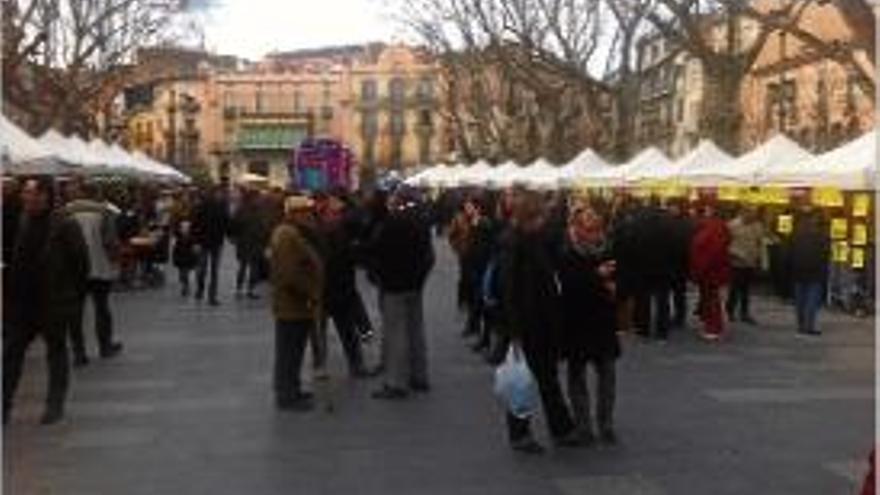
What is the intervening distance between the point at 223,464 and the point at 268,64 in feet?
518

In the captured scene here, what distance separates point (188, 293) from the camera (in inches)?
1065

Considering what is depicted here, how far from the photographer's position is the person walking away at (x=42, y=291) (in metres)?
11.9

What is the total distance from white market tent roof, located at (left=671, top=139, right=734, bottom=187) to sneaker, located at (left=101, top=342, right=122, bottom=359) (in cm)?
1307

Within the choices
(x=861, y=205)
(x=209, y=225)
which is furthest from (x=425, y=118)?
(x=861, y=205)

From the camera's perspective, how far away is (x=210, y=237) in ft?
81.3

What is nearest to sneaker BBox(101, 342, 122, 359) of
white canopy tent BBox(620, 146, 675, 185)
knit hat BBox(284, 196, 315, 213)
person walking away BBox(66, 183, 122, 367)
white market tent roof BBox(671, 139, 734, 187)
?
person walking away BBox(66, 183, 122, 367)

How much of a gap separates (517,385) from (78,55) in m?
42.1

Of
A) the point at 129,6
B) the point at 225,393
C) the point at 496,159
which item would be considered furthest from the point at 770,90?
the point at 225,393

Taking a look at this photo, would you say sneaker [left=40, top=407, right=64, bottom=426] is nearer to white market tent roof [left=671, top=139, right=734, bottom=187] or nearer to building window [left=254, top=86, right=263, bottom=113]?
white market tent roof [left=671, top=139, right=734, bottom=187]

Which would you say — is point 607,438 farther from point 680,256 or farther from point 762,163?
point 762,163

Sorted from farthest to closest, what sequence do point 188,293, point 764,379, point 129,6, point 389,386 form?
point 129,6 → point 188,293 → point 764,379 → point 389,386

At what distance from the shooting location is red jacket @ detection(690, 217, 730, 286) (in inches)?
756

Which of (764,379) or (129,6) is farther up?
(129,6)

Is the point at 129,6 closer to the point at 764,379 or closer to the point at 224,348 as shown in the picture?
the point at 224,348
